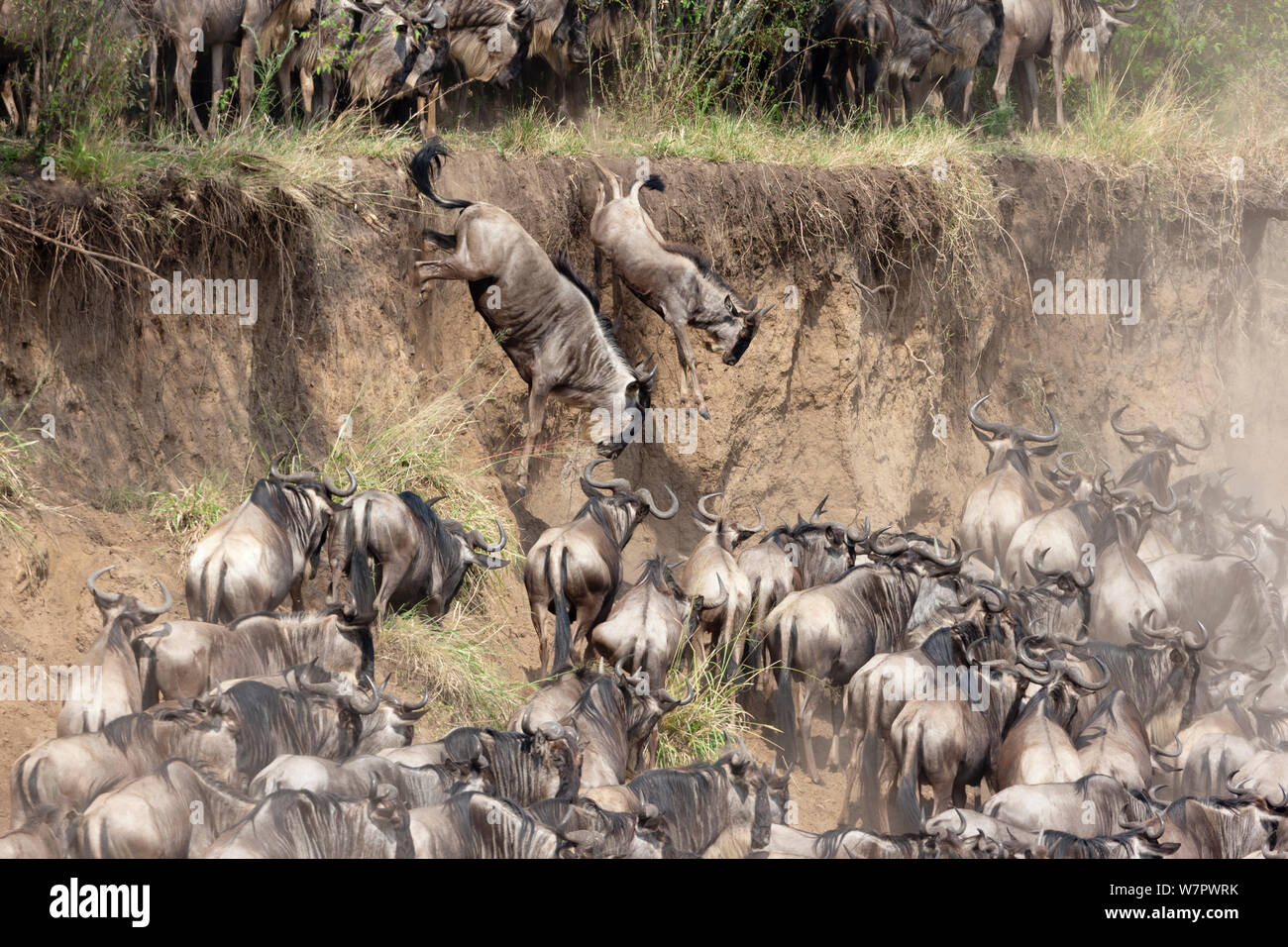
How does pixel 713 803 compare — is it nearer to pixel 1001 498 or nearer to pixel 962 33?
pixel 1001 498

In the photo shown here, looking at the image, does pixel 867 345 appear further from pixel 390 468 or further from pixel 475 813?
pixel 475 813

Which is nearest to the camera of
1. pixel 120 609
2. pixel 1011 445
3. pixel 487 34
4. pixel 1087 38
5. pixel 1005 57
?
pixel 120 609

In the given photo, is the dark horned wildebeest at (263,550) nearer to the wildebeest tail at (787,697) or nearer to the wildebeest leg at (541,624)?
the wildebeest leg at (541,624)

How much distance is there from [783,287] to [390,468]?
13.6ft

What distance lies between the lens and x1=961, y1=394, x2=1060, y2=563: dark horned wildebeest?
1123cm

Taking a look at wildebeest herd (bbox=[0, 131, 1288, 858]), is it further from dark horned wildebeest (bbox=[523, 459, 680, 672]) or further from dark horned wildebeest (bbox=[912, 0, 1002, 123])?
dark horned wildebeest (bbox=[912, 0, 1002, 123])

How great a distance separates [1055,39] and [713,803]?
425 inches

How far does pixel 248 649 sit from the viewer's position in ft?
23.7

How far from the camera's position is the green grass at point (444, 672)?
8.35 m

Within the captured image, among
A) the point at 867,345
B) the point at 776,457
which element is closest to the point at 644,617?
the point at 776,457

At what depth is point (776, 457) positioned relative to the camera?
12461 millimetres

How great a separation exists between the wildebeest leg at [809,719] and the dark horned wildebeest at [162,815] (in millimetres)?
3947

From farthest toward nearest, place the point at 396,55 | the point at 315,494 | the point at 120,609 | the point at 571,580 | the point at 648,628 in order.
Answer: the point at 396,55 → the point at 571,580 → the point at 648,628 → the point at 315,494 → the point at 120,609

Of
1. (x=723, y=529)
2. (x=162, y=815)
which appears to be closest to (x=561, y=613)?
(x=723, y=529)
